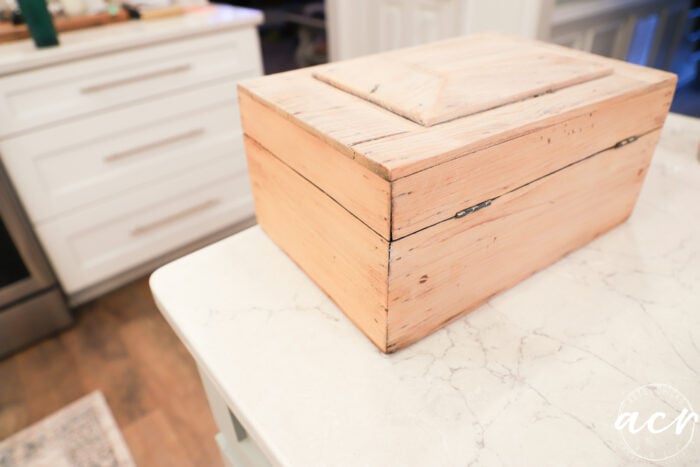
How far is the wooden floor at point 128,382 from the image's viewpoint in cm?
116

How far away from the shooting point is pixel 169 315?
508 millimetres

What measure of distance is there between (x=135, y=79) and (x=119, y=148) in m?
0.22

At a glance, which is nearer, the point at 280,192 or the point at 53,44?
the point at 280,192

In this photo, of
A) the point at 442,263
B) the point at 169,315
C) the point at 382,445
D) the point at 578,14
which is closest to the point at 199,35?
the point at 169,315

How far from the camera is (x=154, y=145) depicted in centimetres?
147

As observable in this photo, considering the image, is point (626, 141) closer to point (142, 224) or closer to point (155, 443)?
point (155, 443)

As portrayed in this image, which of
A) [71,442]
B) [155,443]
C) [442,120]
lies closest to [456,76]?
[442,120]

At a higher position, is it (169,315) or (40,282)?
(169,315)

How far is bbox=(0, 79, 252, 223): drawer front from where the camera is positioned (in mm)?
1266

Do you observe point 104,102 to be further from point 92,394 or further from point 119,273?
point 92,394

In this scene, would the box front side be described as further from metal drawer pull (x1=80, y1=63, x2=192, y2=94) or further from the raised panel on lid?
metal drawer pull (x1=80, y1=63, x2=192, y2=94)

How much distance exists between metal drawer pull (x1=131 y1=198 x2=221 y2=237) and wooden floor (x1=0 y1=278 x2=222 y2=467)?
259 millimetres

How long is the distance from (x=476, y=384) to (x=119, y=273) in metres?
1.51

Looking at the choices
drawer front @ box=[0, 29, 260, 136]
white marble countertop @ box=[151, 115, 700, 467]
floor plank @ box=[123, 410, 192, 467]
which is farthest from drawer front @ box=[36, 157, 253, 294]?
Answer: white marble countertop @ box=[151, 115, 700, 467]
